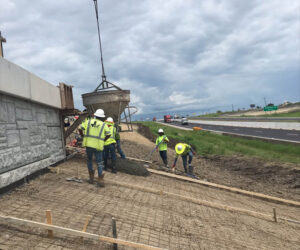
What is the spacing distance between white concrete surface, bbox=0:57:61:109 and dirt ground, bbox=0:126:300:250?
212 centimetres

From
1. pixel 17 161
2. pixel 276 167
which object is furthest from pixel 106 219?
pixel 276 167

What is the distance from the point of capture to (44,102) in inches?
299

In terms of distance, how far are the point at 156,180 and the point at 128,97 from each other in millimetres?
3849

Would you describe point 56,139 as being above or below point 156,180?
above

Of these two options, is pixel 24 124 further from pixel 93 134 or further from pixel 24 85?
pixel 93 134

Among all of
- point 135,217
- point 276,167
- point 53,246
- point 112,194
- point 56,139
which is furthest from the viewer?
point 276,167

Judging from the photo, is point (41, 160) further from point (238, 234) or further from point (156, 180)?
point (238, 234)

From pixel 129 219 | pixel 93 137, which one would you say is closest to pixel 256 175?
pixel 93 137

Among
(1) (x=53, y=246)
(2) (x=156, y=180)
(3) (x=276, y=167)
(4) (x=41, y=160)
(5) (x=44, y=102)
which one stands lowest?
(3) (x=276, y=167)

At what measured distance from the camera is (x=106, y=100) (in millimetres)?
10492

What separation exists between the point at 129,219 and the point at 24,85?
4058mm

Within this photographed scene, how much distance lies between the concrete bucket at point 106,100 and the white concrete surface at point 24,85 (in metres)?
1.98

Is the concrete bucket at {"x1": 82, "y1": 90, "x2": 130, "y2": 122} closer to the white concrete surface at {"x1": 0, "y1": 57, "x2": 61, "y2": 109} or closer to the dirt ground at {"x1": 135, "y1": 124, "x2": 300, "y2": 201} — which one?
the white concrete surface at {"x1": 0, "y1": 57, "x2": 61, "y2": 109}

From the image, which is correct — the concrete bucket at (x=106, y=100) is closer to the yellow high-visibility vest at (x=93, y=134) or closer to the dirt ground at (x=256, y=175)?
the dirt ground at (x=256, y=175)
